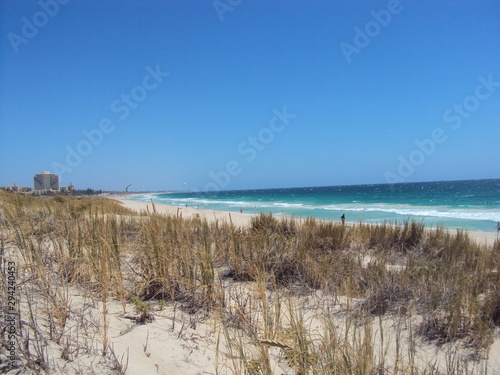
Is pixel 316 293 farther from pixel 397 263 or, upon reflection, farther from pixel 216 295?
pixel 397 263

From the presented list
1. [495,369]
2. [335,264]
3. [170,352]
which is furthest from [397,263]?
[170,352]

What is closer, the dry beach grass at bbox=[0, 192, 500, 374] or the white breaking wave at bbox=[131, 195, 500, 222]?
the dry beach grass at bbox=[0, 192, 500, 374]

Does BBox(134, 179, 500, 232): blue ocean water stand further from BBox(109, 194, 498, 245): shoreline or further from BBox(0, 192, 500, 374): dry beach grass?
BBox(0, 192, 500, 374): dry beach grass

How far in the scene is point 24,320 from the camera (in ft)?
6.55

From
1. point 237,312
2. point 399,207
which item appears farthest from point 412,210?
point 237,312

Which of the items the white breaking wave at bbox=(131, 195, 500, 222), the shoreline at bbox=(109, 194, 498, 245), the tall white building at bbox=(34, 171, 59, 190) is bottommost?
the white breaking wave at bbox=(131, 195, 500, 222)

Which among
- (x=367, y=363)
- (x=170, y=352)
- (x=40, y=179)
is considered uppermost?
(x=40, y=179)

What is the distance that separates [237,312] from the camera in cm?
237

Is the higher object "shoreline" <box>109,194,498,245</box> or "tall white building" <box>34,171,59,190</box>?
"tall white building" <box>34,171,59,190</box>

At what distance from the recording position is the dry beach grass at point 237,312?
1.84 metres

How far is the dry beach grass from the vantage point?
6.05 ft

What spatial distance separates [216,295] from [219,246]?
1.57 meters

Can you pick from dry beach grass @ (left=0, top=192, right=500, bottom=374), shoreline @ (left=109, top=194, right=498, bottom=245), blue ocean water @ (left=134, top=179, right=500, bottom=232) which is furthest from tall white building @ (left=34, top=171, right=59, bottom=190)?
dry beach grass @ (left=0, top=192, right=500, bottom=374)

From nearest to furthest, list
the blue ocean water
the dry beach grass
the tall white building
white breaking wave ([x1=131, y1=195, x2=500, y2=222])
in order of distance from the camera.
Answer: the dry beach grass < the blue ocean water < white breaking wave ([x1=131, y1=195, x2=500, y2=222]) < the tall white building
